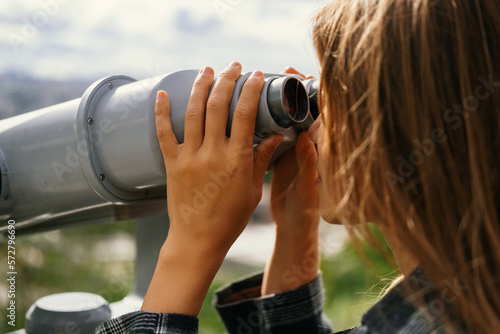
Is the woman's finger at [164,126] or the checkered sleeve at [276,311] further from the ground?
the woman's finger at [164,126]

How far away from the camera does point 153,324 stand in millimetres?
737

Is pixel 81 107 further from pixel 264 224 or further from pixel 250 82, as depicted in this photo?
pixel 264 224

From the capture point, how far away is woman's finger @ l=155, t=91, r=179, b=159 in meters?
0.75

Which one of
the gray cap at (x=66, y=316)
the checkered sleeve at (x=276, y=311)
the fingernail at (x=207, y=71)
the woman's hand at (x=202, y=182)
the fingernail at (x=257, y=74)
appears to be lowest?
the checkered sleeve at (x=276, y=311)

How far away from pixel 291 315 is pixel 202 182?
373 millimetres

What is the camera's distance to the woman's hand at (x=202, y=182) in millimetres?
745

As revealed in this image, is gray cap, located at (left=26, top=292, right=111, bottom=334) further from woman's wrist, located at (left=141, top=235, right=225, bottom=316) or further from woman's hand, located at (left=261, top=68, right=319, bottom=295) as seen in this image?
woman's hand, located at (left=261, top=68, right=319, bottom=295)

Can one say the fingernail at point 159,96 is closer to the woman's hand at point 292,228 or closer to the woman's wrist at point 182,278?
the woman's wrist at point 182,278

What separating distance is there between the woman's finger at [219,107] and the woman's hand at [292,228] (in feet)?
0.87

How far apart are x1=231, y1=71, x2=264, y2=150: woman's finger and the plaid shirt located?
25 centimetres

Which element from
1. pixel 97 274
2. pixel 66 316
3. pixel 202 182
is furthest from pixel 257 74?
pixel 97 274

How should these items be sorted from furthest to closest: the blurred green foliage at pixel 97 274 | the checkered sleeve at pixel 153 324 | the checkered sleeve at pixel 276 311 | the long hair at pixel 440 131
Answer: the blurred green foliage at pixel 97 274
the checkered sleeve at pixel 276 311
the checkered sleeve at pixel 153 324
the long hair at pixel 440 131

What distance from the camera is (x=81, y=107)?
81cm

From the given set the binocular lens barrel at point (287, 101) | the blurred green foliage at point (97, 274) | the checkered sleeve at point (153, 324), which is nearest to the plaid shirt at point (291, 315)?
the checkered sleeve at point (153, 324)
